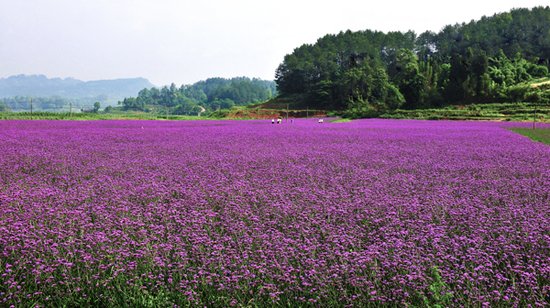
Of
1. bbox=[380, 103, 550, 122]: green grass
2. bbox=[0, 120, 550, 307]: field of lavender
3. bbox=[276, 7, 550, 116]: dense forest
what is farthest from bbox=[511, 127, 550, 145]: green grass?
bbox=[276, 7, 550, 116]: dense forest

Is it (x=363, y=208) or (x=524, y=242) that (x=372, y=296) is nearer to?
(x=524, y=242)

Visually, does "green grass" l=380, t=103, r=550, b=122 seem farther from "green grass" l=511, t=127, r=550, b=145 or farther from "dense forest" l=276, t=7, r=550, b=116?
"green grass" l=511, t=127, r=550, b=145

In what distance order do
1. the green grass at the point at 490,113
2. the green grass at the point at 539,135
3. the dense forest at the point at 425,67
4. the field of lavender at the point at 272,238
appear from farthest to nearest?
the dense forest at the point at 425,67 → the green grass at the point at 490,113 → the green grass at the point at 539,135 → the field of lavender at the point at 272,238

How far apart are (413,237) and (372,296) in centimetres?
143

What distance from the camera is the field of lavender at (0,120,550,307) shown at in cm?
358

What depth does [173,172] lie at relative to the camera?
30.2 ft

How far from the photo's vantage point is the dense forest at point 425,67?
67750 mm

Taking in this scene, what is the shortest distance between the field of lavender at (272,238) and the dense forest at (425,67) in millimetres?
56579

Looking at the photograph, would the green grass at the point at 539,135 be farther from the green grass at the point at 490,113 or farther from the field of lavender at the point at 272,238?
the green grass at the point at 490,113

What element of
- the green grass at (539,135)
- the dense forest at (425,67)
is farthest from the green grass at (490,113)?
the green grass at (539,135)

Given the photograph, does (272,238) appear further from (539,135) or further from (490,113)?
(490,113)

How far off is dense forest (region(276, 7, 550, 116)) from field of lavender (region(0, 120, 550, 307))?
5658cm

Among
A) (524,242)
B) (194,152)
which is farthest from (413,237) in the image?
(194,152)

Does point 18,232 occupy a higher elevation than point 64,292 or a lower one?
higher
